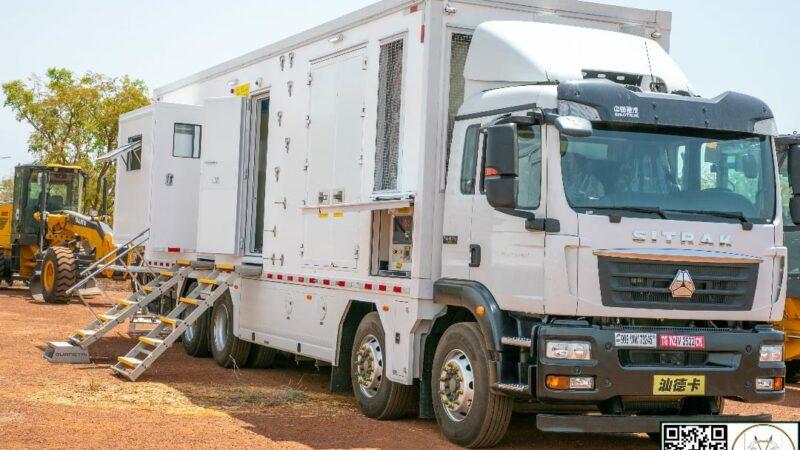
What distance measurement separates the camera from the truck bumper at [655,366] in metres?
8.33

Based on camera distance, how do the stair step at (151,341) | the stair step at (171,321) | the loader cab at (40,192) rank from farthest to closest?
the loader cab at (40,192)
the stair step at (171,321)
the stair step at (151,341)

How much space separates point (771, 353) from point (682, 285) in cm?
106

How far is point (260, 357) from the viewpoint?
1423cm

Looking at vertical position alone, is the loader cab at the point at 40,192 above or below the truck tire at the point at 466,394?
above

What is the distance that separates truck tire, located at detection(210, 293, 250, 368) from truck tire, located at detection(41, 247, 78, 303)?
9.85 m

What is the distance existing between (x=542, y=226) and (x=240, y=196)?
6370 millimetres

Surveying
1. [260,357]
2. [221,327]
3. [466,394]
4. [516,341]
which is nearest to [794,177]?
[516,341]

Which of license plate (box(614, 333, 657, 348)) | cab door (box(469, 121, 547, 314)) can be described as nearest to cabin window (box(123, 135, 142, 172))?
cab door (box(469, 121, 547, 314))

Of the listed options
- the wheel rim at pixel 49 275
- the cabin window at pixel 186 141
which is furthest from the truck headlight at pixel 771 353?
the wheel rim at pixel 49 275

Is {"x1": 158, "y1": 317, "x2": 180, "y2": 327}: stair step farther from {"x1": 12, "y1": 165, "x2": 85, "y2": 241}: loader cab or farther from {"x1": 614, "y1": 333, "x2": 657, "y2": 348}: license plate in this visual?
{"x1": 12, "y1": 165, "x2": 85, "y2": 241}: loader cab

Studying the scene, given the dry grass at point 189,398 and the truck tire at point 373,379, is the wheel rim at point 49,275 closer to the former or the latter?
the dry grass at point 189,398

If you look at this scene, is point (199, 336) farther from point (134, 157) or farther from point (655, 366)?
point (655, 366)

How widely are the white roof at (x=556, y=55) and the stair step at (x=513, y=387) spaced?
241 cm

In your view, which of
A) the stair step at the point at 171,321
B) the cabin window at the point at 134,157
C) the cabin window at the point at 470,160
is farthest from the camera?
the cabin window at the point at 134,157
